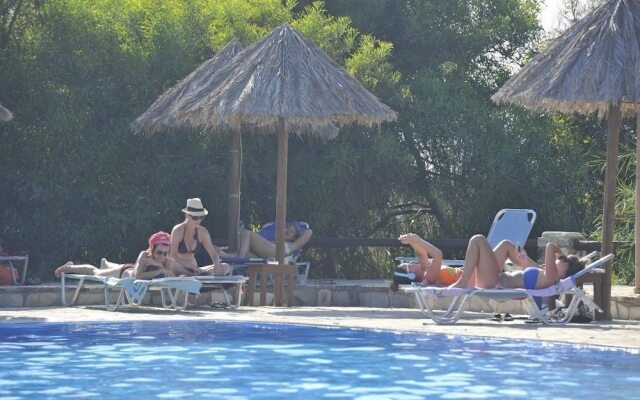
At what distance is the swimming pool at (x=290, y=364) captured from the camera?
837 cm

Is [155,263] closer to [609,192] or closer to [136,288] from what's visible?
[136,288]

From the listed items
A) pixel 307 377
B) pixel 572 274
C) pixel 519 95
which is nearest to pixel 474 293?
pixel 572 274

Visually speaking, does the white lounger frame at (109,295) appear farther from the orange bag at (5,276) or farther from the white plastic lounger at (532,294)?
the white plastic lounger at (532,294)

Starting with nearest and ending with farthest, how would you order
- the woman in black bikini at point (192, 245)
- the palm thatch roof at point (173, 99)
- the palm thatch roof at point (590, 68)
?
the palm thatch roof at point (590, 68) < the woman in black bikini at point (192, 245) < the palm thatch roof at point (173, 99)

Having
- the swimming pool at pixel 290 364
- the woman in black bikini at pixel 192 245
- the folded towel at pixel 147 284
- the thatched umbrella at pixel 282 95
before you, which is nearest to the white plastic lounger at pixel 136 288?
the folded towel at pixel 147 284

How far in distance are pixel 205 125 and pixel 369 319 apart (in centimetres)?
361

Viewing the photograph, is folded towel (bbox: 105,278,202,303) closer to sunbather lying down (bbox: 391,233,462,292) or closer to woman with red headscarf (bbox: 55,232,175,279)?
woman with red headscarf (bbox: 55,232,175,279)

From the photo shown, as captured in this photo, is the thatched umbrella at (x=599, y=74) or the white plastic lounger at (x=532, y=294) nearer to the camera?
the white plastic lounger at (x=532, y=294)

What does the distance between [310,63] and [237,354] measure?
467 centimetres

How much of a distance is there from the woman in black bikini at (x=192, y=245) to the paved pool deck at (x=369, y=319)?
41 centimetres

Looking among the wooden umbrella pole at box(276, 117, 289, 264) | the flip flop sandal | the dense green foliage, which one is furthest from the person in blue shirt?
the flip flop sandal

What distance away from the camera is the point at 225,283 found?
13977 millimetres

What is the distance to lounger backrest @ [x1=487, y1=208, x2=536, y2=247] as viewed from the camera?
14594 mm

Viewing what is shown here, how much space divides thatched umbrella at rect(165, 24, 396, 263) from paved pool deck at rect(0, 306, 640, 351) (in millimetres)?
1288
